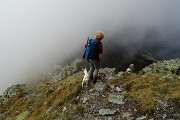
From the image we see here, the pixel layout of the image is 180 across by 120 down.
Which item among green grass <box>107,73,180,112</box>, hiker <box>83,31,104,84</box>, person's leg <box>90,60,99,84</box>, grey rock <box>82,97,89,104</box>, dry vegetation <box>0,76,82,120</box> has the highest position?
hiker <box>83,31,104,84</box>

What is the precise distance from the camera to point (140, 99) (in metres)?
21.7

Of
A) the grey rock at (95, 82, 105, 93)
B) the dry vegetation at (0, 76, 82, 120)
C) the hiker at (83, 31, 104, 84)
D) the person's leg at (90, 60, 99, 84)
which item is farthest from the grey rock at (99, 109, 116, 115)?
the hiker at (83, 31, 104, 84)

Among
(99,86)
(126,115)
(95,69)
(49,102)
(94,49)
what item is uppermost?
(94,49)

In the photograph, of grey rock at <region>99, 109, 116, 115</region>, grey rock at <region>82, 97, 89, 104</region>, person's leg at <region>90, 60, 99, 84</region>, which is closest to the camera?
grey rock at <region>99, 109, 116, 115</region>

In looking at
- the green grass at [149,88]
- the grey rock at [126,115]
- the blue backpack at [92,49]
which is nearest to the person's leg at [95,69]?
the blue backpack at [92,49]

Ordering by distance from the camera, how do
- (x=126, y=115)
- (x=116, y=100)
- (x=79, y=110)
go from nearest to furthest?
(x=126, y=115), (x=79, y=110), (x=116, y=100)

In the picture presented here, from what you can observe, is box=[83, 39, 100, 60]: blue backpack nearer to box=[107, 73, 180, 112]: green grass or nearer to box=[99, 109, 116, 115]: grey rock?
box=[107, 73, 180, 112]: green grass

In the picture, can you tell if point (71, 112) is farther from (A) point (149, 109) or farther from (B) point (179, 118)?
(B) point (179, 118)

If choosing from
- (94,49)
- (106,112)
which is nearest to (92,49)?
(94,49)

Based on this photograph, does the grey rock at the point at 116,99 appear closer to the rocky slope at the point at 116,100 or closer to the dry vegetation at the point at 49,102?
the rocky slope at the point at 116,100

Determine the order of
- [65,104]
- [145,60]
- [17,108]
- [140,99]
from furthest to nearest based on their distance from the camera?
[145,60] < [17,108] < [65,104] < [140,99]

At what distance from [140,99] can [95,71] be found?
154 inches

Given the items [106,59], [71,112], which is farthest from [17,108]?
[106,59]

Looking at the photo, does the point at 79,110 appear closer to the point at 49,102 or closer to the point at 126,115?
the point at 126,115
